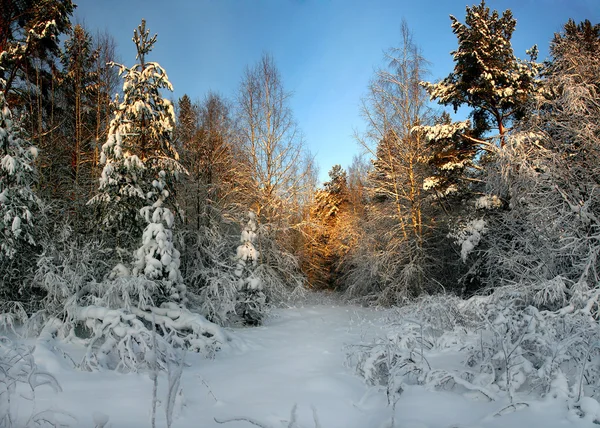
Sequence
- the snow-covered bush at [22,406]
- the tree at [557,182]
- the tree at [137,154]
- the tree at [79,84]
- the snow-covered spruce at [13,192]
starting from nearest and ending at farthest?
the snow-covered bush at [22,406] → the snow-covered spruce at [13,192] → the tree at [557,182] → the tree at [137,154] → the tree at [79,84]

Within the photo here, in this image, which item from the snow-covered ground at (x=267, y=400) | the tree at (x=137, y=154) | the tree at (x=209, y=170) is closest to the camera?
the snow-covered ground at (x=267, y=400)

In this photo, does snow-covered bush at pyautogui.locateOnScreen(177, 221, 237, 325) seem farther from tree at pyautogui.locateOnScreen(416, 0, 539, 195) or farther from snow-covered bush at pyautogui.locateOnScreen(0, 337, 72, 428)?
tree at pyautogui.locateOnScreen(416, 0, 539, 195)

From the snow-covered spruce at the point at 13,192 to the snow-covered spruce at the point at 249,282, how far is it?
180 inches

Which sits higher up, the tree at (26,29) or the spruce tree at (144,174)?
the tree at (26,29)

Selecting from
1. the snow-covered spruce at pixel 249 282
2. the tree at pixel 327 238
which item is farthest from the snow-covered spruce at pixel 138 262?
the tree at pixel 327 238

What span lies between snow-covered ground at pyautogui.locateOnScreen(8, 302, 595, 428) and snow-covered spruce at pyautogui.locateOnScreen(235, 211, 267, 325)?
343cm

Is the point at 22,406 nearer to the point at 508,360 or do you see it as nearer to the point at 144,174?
the point at 508,360

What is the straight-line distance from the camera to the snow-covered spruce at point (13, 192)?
263 inches

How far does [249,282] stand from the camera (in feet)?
30.1

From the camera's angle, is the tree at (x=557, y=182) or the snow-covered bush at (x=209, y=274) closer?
the tree at (x=557, y=182)

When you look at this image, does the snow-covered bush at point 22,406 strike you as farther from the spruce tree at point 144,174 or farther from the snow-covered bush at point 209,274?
the snow-covered bush at point 209,274

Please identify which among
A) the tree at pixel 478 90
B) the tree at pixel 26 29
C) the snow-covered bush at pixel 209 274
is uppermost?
Answer: the tree at pixel 26 29

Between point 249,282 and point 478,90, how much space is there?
921 cm

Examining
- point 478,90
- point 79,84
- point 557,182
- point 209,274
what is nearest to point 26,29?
point 79,84
